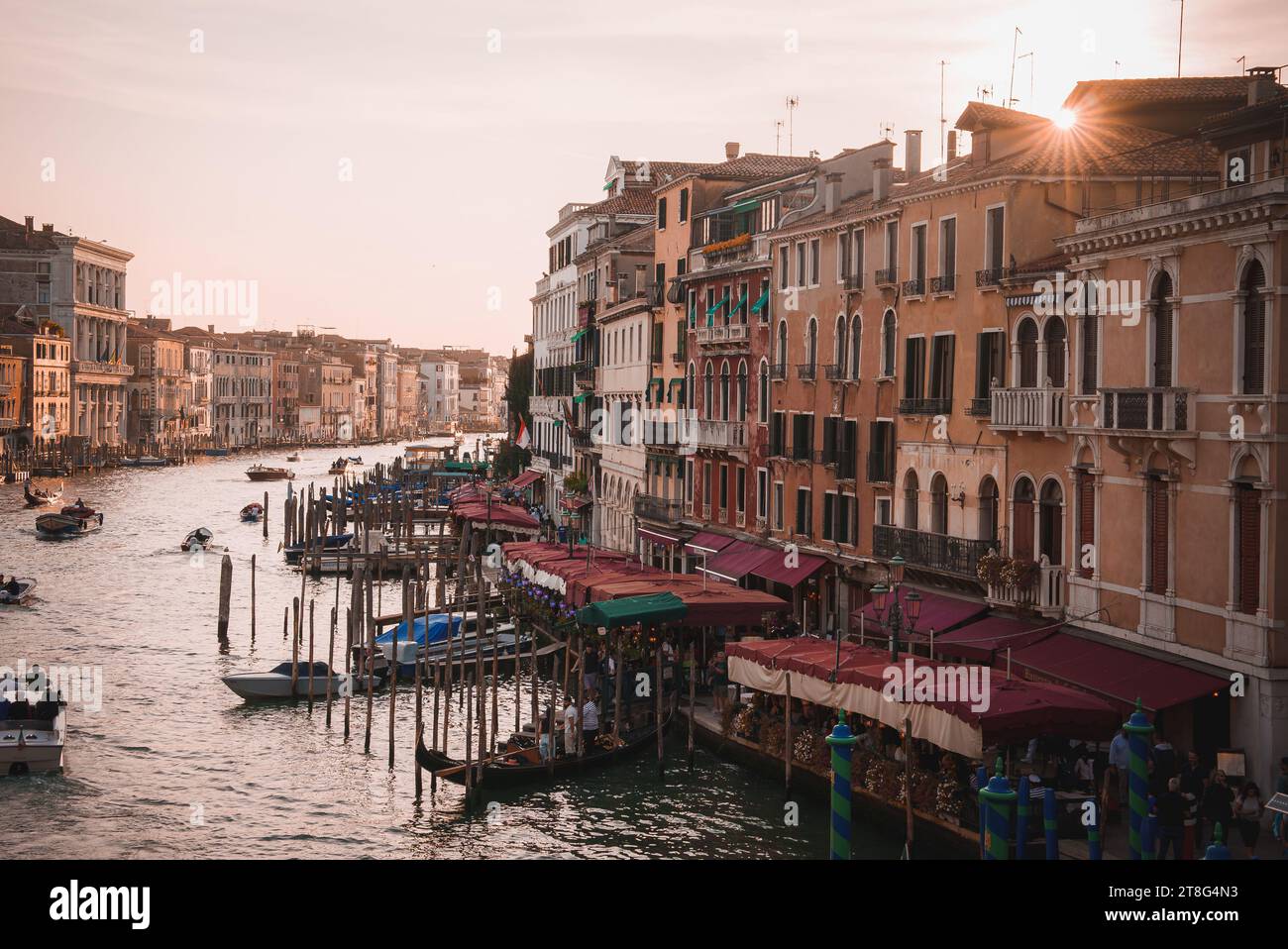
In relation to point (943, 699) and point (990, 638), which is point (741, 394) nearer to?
point (990, 638)

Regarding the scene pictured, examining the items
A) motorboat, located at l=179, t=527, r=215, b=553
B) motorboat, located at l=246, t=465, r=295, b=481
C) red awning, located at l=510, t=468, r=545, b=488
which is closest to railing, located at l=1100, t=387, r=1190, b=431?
motorboat, located at l=179, t=527, r=215, b=553

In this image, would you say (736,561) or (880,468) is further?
(736,561)

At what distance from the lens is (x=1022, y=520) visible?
18656 mm

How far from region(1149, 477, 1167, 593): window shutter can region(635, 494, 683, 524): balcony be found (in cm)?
1748

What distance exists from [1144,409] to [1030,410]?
2828mm

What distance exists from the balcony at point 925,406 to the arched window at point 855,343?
6.48 feet

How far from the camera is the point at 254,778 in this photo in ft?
65.2

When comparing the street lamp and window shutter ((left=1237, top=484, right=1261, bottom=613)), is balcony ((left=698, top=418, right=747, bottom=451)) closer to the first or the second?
the street lamp

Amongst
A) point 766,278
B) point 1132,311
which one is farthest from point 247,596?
point 1132,311

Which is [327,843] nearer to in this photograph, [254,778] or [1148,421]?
[254,778]

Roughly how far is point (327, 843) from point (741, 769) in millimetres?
5467

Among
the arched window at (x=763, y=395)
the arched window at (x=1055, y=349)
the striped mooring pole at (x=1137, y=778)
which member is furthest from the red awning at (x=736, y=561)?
the striped mooring pole at (x=1137, y=778)

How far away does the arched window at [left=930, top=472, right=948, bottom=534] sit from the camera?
2084 centimetres

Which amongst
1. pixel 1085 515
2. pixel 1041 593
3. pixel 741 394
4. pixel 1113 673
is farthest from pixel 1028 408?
pixel 741 394
